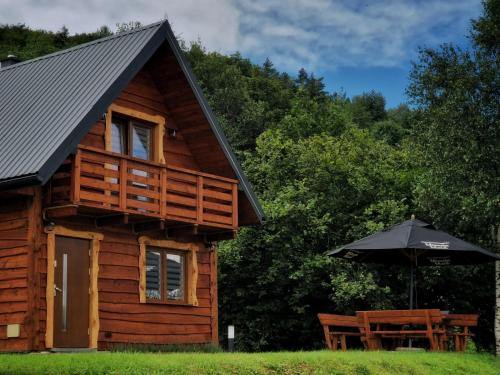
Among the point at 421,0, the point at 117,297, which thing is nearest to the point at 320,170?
the point at 117,297

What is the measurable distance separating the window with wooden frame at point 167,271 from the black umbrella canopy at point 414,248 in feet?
13.7

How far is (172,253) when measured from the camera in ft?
71.4

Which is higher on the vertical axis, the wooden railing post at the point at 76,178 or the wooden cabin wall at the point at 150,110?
the wooden cabin wall at the point at 150,110

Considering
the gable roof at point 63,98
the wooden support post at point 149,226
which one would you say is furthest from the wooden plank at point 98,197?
the wooden support post at point 149,226

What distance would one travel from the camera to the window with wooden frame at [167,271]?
20641 mm

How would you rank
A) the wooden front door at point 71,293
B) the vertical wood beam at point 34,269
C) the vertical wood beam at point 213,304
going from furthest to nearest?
the vertical wood beam at point 213,304 → the wooden front door at point 71,293 → the vertical wood beam at point 34,269

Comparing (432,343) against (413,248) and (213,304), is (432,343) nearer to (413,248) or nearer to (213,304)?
(413,248)

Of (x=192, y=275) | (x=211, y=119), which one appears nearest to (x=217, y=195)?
(x=211, y=119)

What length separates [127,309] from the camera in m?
→ 19.9

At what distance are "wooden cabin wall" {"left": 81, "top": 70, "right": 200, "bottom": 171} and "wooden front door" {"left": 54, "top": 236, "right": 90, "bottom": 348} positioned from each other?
8.58 ft

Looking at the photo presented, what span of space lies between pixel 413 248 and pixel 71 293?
25.1ft

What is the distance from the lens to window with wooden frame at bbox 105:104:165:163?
20.4 metres

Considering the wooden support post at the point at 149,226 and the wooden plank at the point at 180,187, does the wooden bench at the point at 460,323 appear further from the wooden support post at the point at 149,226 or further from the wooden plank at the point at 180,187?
the wooden support post at the point at 149,226

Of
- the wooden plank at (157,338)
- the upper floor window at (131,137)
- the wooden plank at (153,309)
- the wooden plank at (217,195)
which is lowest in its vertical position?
the wooden plank at (157,338)
